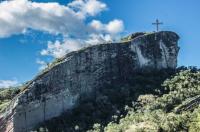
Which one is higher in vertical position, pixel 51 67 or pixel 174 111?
pixel 51 67

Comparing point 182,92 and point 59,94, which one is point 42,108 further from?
point 182,92

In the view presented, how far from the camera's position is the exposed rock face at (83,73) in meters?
86.2

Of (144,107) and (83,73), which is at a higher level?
(83,73)

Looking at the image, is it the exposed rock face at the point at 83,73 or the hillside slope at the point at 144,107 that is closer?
the hillside slope at the point at 144,107

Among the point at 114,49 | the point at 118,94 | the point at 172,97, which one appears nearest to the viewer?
the point at 172,97

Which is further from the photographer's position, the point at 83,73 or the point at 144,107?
the point at 83,73

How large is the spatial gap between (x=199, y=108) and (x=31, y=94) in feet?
83.4

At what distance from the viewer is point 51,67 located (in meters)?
91.7

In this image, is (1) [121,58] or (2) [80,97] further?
(1) [121,58]

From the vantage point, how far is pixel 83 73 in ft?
312

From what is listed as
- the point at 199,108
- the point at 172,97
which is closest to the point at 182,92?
the point at 172,97

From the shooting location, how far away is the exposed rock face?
3393 inches

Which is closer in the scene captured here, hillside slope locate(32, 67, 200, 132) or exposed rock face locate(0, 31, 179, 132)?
hillside slope locate(32, 67, 200, 132)

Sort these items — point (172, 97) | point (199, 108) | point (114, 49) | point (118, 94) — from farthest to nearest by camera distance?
point (114, 49)
point (118, 94)
point (172, 97)
point (199, 108)
